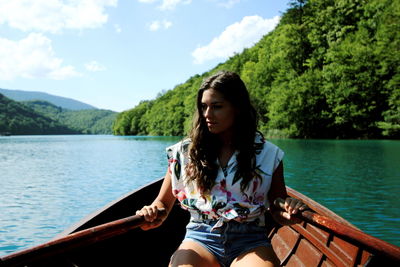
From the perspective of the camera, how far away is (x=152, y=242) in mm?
3730

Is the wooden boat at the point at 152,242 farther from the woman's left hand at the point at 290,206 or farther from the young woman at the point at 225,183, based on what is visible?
the young woman at the point at 225,183

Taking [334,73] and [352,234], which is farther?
[334,73]

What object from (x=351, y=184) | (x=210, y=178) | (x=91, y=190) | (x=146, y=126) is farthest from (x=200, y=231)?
(x=146, y=126)

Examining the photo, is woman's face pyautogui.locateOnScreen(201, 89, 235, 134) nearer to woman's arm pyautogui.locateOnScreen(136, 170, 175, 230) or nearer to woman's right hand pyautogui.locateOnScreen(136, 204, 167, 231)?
woman's arm pyautogui.locateOnScreen(136, 170, 175, 230)

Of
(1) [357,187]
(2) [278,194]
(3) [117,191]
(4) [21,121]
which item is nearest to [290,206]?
(2) [278,194]

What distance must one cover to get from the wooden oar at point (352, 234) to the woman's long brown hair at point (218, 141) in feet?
1.09

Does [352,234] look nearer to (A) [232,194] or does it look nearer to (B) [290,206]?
(B) [290,206]

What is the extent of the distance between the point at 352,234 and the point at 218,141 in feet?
3.21

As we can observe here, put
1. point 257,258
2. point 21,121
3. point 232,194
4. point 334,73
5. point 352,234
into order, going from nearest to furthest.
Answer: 1. point 352,234
2. point 257,258
3. point 232,194
4. point 334,73
5. point 21,121

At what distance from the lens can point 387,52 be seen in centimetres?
3788

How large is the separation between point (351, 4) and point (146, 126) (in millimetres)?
80487

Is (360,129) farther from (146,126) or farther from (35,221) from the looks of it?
(146,126)

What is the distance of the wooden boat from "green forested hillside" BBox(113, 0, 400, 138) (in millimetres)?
29907

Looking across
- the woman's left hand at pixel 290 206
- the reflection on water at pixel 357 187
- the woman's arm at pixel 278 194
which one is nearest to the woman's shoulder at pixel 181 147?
the woman's arm at pixel 278 194
